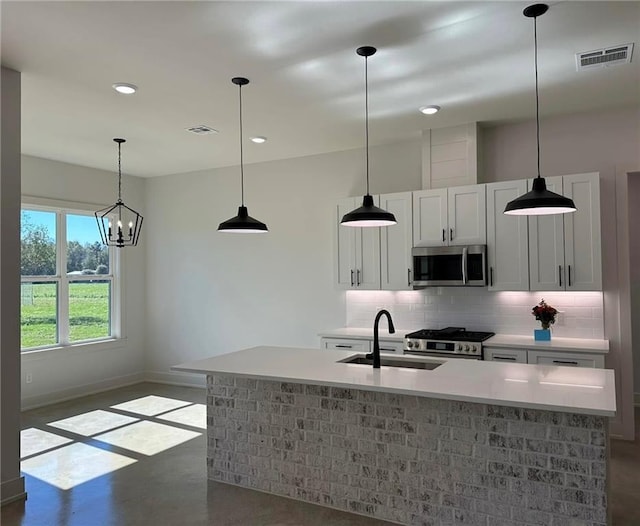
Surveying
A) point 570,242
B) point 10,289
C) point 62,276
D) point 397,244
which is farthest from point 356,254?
point 62,276

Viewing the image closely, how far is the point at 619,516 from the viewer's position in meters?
3.20

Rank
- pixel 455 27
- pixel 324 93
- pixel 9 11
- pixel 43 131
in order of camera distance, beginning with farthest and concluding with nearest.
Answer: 1. pixel 43 131
2. pixel 324 93
3. pixel 455 27
4. pixel 9 11

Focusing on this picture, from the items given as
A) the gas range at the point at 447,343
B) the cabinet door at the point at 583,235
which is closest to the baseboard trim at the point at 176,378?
the gas range at the point at 447,343

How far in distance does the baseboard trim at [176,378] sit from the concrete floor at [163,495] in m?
2.00

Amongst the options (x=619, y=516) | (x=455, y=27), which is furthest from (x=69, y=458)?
(x=455, y=27)

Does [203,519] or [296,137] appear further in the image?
[296,137]

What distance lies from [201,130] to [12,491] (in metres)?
3.45

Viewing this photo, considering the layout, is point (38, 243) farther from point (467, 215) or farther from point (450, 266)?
point (467, 215)

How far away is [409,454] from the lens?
303 centimetres

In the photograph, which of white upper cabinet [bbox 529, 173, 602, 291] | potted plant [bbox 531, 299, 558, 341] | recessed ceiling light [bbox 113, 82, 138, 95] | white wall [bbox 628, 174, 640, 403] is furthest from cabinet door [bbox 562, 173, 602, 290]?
recessed ceiling light [bbox 113, 82, 138, 95]

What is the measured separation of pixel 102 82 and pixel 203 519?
10.4 ft

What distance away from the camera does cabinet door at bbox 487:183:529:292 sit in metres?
4.60

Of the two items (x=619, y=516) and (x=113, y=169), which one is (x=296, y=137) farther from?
(x=619, y=516)

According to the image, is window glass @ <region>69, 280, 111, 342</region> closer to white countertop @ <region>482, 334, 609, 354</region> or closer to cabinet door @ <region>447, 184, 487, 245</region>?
cabinet door @ <region>447, 184, 487, 245</region>
